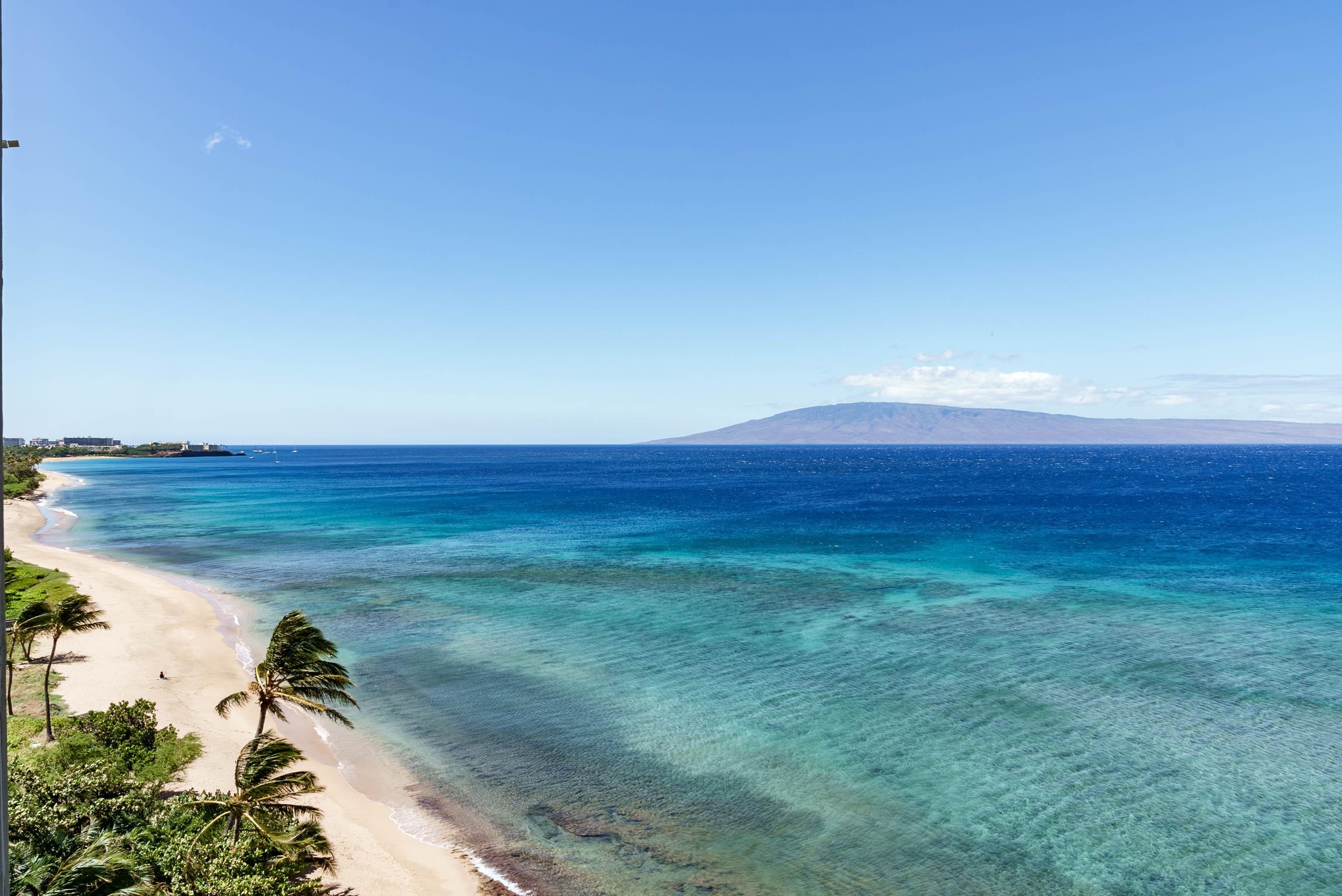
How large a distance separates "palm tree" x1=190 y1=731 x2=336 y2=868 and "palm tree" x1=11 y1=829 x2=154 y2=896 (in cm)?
229

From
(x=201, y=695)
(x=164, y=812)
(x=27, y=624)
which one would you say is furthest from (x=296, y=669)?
(x=201, y=695)

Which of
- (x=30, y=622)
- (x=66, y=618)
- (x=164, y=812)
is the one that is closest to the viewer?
(x=164, y=812)

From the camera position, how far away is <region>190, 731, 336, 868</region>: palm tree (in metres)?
18.6

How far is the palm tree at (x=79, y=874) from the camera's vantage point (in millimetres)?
14734

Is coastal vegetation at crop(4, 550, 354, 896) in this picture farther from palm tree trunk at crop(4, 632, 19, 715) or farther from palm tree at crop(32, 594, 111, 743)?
palm tree trunk at crop(4, 632, 19, 715)

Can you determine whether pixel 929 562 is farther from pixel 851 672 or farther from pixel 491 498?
pixel 491 498

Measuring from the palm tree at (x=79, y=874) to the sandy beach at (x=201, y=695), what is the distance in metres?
6.78

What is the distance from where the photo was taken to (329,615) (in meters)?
47.7

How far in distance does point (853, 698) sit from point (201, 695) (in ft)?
98.7

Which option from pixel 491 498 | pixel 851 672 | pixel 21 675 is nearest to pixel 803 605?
pixel 851 672

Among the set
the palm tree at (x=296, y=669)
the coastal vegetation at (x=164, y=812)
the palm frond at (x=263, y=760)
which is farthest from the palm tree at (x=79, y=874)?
the palm tree at (x=296, y=669)

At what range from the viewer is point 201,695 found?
3372 cm

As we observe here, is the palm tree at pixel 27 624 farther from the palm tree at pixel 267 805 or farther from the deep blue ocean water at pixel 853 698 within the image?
the palm tree at pixel 267 805

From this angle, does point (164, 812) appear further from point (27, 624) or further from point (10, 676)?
point (10, 676)
